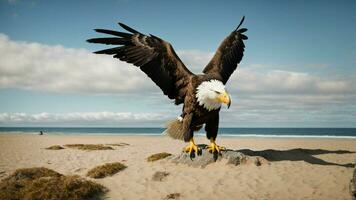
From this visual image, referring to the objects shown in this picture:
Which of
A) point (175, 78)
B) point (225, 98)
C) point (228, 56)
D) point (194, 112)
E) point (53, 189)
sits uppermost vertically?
point (228, 56)

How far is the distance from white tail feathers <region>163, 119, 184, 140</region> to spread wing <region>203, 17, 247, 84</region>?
1573 mm

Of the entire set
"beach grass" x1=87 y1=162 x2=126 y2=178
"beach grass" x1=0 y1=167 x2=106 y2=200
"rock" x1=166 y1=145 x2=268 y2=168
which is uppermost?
"rock" x1=166 y1=145 x2=268 y2=168

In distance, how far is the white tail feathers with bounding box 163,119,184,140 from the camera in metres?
8.44

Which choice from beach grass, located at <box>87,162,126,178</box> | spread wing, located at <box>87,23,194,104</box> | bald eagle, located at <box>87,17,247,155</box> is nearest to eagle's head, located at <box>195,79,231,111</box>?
bald eagle, located at <box>87,17,247,155</box>

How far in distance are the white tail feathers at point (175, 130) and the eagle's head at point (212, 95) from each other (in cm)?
124

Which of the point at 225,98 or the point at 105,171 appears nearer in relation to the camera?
the point at 225,98

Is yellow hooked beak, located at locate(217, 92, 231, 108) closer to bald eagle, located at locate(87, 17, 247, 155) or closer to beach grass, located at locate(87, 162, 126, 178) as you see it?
bald eagle, located at locate(87, 17, 247, 155)

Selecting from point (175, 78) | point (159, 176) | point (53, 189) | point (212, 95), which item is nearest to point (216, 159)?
point (159, 176)

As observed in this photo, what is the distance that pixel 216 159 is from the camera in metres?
9.88

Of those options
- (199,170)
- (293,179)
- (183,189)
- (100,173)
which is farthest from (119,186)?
(293,179)

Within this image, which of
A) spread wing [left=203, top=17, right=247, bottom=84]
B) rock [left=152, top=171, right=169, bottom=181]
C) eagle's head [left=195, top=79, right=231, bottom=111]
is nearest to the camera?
eagle's head [left=195, top=79, right=231, bottom=111]

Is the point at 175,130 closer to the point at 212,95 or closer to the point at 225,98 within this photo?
the point at 212,95

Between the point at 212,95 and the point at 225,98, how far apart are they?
1.21ft

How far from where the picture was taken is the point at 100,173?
382 inches
